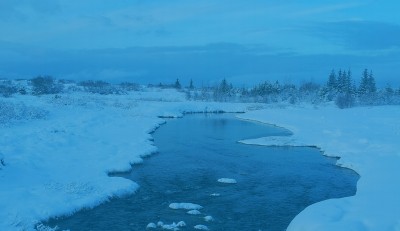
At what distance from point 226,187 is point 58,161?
30.9 ft

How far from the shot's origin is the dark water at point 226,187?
1489 centimetres

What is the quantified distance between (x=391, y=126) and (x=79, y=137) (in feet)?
100

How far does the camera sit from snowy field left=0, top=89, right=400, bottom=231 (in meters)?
14.2

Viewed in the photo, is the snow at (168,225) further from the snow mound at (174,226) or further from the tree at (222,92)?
the tree at (222,92)

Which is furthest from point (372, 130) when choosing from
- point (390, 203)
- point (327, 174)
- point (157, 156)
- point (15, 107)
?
point (15, 107)

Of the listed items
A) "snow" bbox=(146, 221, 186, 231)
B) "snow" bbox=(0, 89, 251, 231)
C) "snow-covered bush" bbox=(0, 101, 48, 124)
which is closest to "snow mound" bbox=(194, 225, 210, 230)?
"snow" bbox=(146, 221, 186, 231)

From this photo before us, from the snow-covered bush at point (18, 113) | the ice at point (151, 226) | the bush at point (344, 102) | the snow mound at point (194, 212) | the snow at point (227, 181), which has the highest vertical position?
the bush at point (344, 102)

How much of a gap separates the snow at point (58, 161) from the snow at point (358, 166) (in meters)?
8.69

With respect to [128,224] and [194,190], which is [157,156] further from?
[128,224]

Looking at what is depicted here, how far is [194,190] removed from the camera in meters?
19.1

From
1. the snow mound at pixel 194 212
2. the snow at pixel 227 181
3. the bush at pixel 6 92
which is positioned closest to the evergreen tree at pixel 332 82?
the bush at pixel 6 92

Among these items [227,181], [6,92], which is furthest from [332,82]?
[227,181]

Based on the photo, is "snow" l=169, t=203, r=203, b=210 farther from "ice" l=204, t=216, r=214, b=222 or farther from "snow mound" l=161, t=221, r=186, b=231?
"snow mound" l=161, t=221, r=186, b=231

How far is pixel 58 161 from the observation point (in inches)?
883
